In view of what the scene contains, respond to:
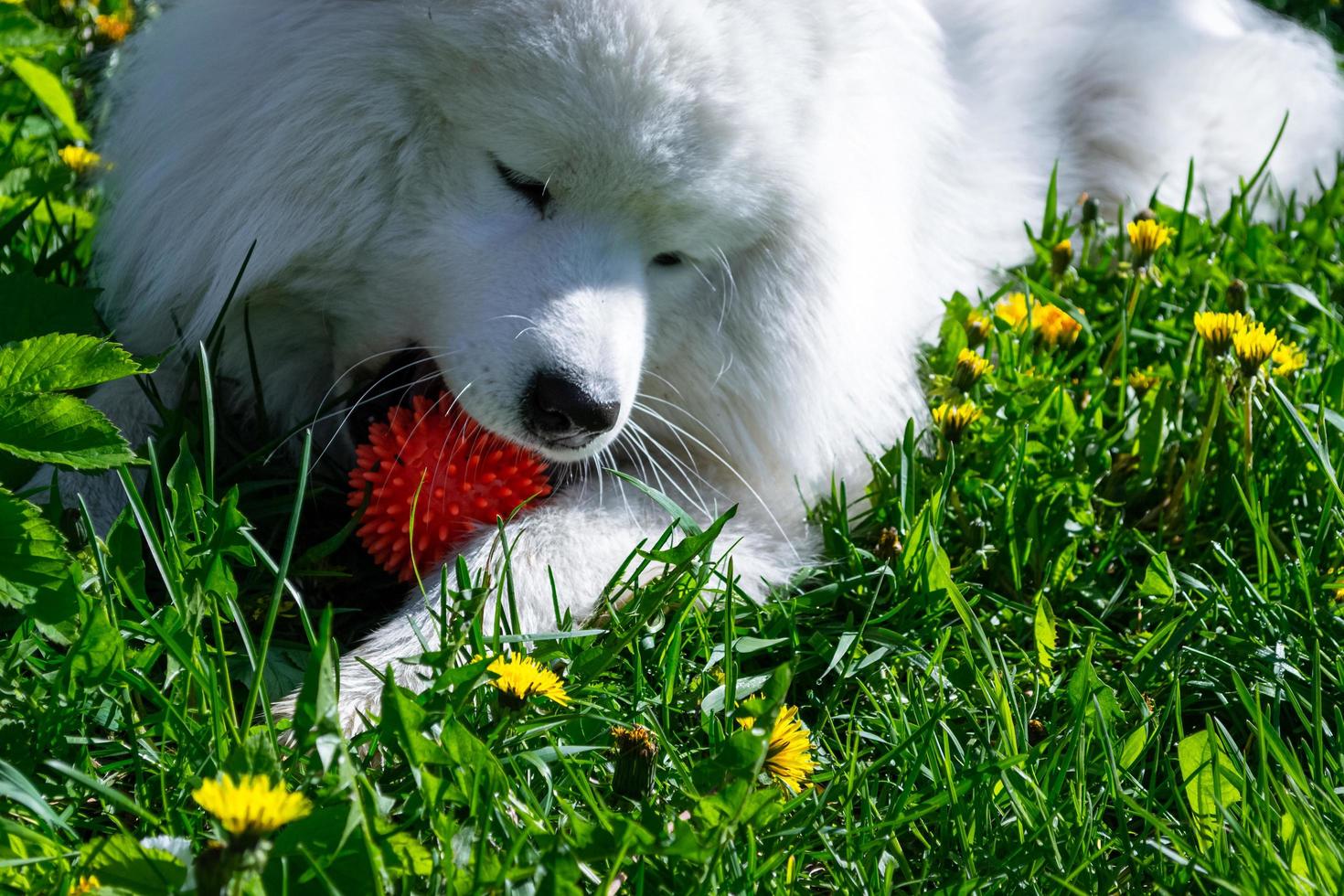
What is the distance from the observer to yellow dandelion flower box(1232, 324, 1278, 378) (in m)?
1.76

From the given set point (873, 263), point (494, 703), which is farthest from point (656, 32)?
point (494, 703)

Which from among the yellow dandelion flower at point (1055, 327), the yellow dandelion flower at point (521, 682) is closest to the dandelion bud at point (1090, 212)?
the yellow dandelion flower at point (1055, 327)

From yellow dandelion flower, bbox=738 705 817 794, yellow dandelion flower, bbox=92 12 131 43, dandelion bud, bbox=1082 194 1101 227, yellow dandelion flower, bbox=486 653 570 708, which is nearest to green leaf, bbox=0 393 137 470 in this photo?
yellow dandelion flower, bbox=486 653 570 708

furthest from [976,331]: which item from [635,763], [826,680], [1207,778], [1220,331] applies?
[635,763]

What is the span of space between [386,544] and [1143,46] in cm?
225

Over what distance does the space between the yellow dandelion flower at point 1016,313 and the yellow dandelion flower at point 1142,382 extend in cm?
20

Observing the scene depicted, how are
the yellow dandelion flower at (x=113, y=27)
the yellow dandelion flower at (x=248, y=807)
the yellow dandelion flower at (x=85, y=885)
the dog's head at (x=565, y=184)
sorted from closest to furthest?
the yellow dandelion flower at (x=248, y=807)
the yellow dandelion flower at (x=85, y=885)
the dog's head at (x=565, y=184)
the yellow dandelion flower at (x=113, y=27)

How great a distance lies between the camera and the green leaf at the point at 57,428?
1.37 meters

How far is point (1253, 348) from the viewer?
5.77ft

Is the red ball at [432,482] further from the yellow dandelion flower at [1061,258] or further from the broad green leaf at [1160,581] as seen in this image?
the yellow dandelion flower at [1061,258]

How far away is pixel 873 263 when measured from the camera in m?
2.03

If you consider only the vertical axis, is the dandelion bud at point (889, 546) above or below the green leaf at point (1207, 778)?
below

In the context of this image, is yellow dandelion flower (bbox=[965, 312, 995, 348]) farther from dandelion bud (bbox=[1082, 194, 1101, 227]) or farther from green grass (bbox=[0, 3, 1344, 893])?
dandelion bud (bbox=[1082, 194, 1101, 227])

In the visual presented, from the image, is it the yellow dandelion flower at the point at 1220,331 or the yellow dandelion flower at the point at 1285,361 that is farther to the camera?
the yellow dandelion flower at the point at 1285,361
